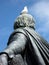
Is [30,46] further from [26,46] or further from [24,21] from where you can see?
[24,21]

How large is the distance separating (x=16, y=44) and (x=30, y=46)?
0.83 feet

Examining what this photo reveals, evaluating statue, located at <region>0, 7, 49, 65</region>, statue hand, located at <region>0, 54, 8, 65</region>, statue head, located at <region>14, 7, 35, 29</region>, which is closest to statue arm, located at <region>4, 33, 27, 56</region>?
statue, located at <region>0, 7, 49, 65</region>

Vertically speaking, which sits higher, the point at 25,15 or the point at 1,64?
the point at 25,15

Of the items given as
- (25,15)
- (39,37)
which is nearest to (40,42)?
(39,37)

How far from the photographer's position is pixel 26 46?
602 centimetres

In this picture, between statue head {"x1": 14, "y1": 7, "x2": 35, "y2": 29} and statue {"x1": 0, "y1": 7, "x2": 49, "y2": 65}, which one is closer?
statue {"x1": 0, "y1": 7, "x2": 49, "y2": 65}

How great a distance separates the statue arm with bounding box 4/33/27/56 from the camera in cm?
571

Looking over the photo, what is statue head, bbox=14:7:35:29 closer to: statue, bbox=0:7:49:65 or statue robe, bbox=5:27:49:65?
statue, bbox=0:7:49:65

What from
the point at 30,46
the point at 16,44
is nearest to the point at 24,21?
the point at 30,46

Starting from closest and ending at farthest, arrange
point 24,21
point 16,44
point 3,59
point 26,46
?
point 3,59 → point 16,44 → point 26,46 → point 24,21

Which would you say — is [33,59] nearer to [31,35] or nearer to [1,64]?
[31,35]

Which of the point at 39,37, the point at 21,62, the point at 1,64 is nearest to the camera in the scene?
the point at 1,64

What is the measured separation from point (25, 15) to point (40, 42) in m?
0.48

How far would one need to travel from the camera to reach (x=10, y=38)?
6113mm
